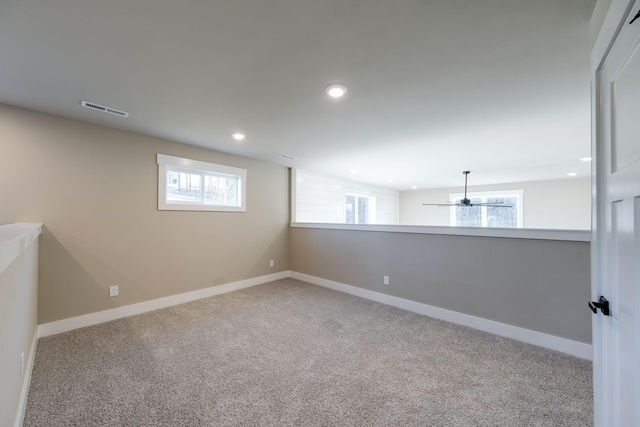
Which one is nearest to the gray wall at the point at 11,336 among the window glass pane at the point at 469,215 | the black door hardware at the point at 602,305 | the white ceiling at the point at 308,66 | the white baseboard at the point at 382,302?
the white baseboard at the point at 382,302

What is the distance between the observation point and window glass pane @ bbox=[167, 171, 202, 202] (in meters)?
3.68

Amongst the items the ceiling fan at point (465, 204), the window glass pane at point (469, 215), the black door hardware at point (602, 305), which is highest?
the ceiling fan at point (465, 204)

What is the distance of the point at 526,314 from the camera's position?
260cm

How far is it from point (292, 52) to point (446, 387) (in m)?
2.62

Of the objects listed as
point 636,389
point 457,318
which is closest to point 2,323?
point 636,389

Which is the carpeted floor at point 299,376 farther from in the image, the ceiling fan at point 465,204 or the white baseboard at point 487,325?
the ceiling fan at point 465,204

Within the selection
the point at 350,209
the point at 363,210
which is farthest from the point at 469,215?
the point at 350,209

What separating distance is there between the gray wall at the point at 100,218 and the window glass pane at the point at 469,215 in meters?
7.07

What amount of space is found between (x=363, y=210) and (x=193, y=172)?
5.20m

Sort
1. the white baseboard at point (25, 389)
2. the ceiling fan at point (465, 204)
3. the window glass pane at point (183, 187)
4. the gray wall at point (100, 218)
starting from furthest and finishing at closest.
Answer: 1. the ceiling fan at point (465, 204)
2. the window glass pane at point (183, 187)
3. the gray wall at point (100, 218)
4. the white baseboard at point (25, 389)

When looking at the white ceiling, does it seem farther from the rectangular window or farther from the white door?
the rectangular window

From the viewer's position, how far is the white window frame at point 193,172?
3502 millimetres

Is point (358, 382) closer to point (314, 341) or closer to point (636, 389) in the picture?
point (314, 341)

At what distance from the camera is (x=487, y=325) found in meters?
2.81
